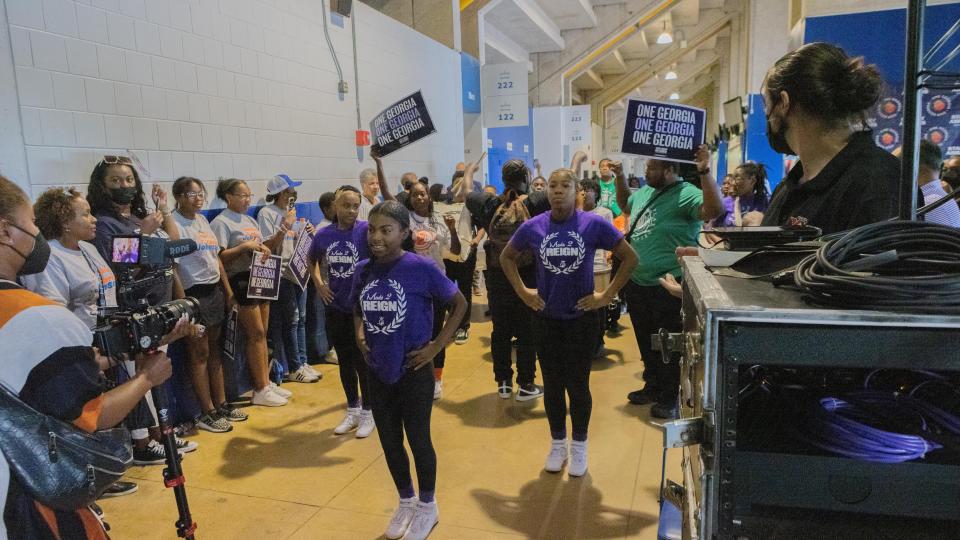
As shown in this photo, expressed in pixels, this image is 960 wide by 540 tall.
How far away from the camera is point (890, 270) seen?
3.34 ft

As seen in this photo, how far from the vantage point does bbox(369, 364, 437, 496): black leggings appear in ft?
8.57

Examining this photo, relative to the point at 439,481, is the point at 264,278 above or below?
above

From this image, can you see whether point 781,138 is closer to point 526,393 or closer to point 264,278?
point 526,393

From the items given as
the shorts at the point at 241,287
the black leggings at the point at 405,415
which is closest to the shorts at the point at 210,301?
the shorts at the point at 241,287

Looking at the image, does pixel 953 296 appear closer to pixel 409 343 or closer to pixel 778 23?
pixel 409 343

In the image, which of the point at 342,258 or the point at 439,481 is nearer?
the point at 439,481

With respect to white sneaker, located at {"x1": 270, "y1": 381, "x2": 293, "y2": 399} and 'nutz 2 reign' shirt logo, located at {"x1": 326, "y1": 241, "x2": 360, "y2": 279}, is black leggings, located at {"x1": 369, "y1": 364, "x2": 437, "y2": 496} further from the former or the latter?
white sneaker, located at {"x1": 270, "y1": 381, "x2": 293, "y2": 399}

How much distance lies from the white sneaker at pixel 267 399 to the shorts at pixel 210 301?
71 cm

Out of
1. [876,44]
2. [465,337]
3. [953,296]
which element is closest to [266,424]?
[465,337]

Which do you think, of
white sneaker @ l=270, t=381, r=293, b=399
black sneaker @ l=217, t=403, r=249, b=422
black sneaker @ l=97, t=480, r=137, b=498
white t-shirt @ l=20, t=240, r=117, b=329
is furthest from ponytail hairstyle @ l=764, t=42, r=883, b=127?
white sneaker @ l=270, t=381, r=293, b=399

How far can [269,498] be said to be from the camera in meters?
3.13

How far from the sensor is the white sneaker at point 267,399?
14.9 ft

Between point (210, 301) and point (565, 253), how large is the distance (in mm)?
2562

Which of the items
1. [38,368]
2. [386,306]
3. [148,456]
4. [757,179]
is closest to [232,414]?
[148,456]
